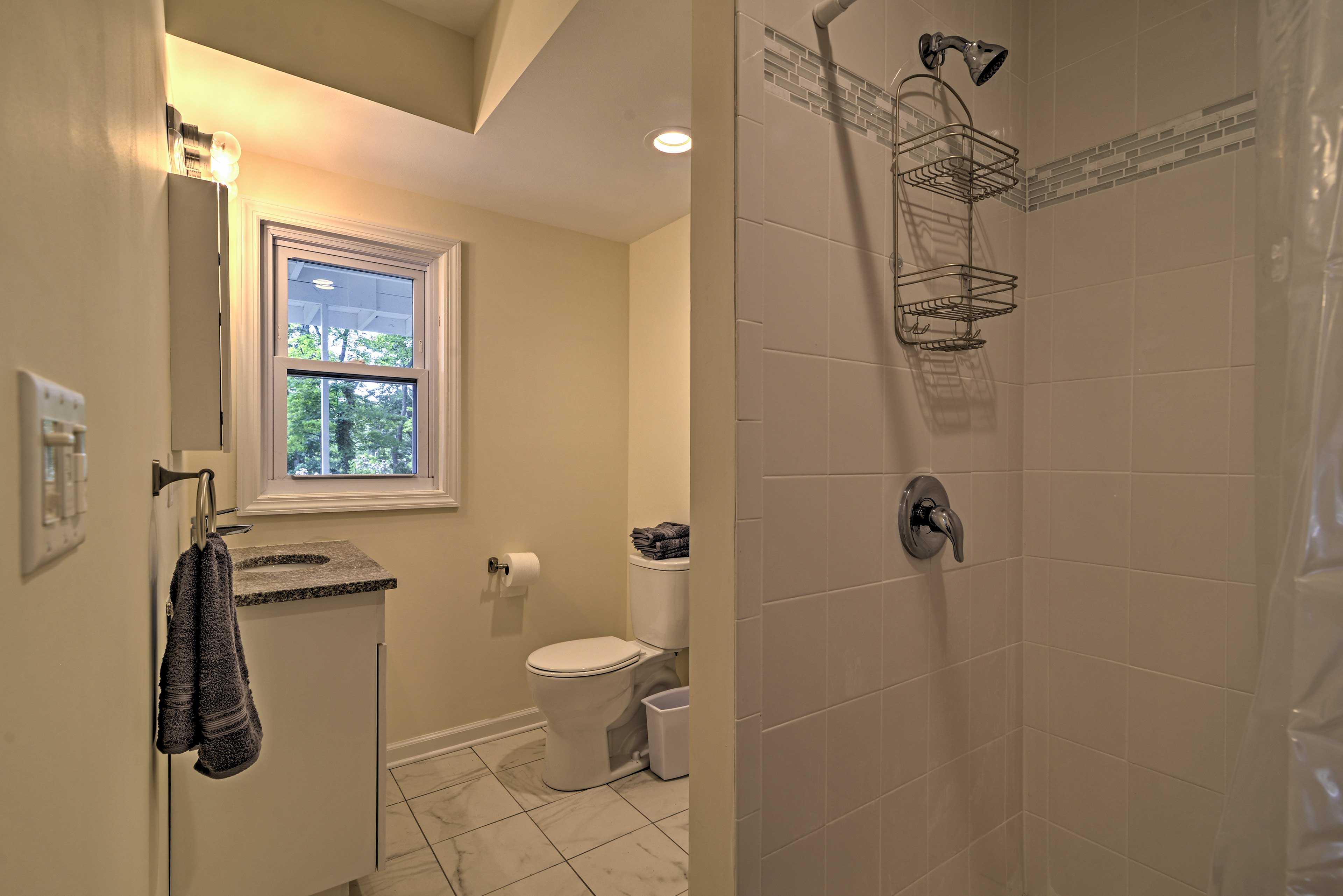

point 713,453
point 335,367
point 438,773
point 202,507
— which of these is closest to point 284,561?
point 335,367

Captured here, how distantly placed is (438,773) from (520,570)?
0.82m

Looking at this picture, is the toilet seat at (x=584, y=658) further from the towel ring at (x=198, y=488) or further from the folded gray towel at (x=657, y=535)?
the towel ring at (x=198, y=488)

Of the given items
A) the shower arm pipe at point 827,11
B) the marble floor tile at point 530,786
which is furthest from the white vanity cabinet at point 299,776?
the shower arm pipe at point 827,11

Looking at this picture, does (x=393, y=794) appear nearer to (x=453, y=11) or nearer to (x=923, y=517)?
(x=923, y=517)

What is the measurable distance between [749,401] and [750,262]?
22 centimetres

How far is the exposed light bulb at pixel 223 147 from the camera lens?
4.96ft

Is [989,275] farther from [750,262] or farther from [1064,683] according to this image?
[1064,683]

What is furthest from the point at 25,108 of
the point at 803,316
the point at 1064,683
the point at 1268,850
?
the point at 1064,683

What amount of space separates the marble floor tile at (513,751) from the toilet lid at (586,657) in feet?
1.54

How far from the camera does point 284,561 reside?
7.04 feet

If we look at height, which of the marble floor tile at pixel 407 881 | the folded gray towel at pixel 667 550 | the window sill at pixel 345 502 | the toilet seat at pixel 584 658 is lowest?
the marble floor tile at pixel 407 881

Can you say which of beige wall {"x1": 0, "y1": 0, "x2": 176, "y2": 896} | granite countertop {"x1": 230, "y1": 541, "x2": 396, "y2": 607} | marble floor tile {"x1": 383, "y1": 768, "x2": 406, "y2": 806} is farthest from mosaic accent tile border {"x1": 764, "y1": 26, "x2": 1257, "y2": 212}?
marble floor tile {"x1": 383, "y1": 768, "x2": 406, "y2": 806}

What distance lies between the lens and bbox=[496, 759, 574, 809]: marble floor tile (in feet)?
7.50

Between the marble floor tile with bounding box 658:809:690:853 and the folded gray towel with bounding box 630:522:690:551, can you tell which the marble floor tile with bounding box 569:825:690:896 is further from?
the folded gray towel with bounding box 630:522:690:551
